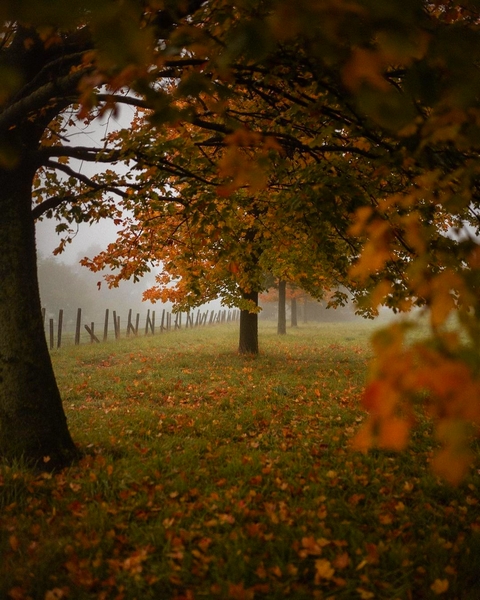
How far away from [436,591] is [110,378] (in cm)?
880

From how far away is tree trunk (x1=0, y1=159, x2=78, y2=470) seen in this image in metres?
4.27

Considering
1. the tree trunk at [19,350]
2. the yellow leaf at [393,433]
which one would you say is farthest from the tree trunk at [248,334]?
the yellow leaf at [393,433]

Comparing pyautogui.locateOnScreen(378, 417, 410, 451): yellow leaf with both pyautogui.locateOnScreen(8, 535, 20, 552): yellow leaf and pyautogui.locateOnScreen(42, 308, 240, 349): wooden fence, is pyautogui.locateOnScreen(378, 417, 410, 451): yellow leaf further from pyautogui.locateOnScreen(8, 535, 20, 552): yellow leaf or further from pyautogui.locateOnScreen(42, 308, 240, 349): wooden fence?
pyautogui.locateOnScreen(42, 308, 240, 349): wooden fence

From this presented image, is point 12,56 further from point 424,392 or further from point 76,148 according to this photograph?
point 424,392

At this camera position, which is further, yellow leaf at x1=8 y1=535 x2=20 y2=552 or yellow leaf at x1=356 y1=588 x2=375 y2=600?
yellow leaf at x1=8 y1=535 x2=20 y2=552

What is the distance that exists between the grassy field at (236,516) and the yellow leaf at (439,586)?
0.01m

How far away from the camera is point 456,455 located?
1.17m

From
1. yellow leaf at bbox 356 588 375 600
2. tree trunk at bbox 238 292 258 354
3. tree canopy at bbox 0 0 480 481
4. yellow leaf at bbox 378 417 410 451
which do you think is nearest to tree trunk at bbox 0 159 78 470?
tree canopy at bbox 0 0 480 481

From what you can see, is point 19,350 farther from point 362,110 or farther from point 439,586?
point 439,586

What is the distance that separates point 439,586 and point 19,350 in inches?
176

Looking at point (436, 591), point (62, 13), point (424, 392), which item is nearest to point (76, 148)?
point (62, 13)

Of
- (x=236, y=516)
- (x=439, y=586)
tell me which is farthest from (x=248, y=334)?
(x=439, y=586)

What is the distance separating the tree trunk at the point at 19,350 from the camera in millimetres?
4273

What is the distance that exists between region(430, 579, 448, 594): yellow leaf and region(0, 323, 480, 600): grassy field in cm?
1
